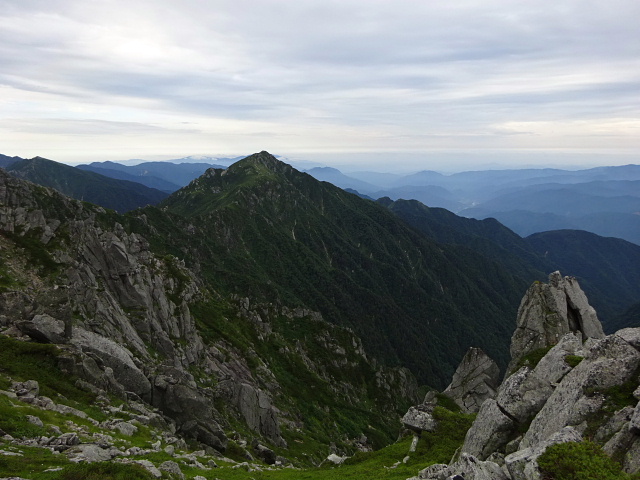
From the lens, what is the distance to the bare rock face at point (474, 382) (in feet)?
195

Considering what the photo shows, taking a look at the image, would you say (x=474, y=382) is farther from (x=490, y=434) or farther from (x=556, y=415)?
(x=556, y=415)

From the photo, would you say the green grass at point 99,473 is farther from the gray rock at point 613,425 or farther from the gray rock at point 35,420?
the gray rock at point 613,425

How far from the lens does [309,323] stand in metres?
169

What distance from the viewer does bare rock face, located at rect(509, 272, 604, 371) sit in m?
53.1

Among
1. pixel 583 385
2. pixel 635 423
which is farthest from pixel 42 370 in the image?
pixel 635 423

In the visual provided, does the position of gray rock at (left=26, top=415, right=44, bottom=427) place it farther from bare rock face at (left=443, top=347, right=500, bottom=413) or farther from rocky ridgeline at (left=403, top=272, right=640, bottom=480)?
bare rock face at (left=443, top=347, right=500, bottom=413)

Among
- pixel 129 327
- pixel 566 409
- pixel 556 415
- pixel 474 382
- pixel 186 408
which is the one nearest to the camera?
pixel 566 409

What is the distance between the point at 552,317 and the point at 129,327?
7027 cm

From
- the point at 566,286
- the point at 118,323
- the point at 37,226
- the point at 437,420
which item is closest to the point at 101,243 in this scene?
the point at 37,226

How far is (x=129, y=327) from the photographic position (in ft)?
230

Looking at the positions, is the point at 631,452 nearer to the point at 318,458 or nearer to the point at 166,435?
the point at 166,435

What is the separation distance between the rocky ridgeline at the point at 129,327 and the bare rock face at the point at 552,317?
42913 mm

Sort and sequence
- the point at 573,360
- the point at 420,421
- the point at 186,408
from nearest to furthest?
the point at 573,360 → the point at 420,421 → the point at 186,408

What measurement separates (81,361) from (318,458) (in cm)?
5166
